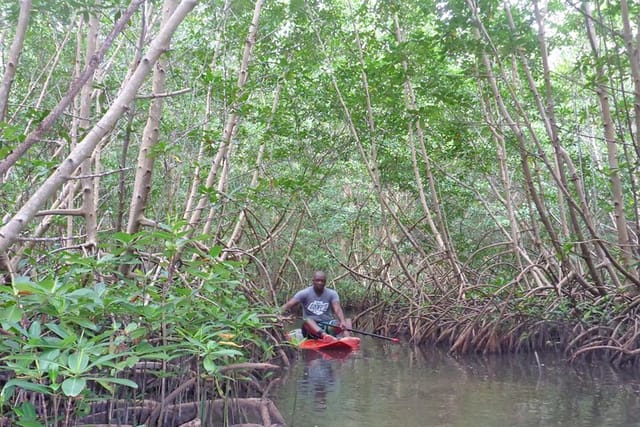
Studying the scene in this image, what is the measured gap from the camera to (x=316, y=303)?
8.49m

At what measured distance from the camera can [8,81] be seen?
234cm

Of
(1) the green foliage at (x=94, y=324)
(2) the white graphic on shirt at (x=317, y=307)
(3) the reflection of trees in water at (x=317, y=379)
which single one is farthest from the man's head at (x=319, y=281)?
(1) the green foliage at (x=94, y=324)

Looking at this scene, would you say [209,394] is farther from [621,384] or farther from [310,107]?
[310,107]

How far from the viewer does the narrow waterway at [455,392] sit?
4301 millimetres

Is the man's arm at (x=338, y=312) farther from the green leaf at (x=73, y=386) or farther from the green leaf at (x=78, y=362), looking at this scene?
the green leaf at (x=73, y=386)

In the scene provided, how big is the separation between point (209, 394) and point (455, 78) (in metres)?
4.29

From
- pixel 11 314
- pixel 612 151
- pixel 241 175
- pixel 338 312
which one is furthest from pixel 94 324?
pixel 338 312

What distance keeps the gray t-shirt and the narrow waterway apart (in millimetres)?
982

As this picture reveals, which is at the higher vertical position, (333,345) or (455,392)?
(333,345)

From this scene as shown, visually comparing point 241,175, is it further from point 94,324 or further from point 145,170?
point 94,324

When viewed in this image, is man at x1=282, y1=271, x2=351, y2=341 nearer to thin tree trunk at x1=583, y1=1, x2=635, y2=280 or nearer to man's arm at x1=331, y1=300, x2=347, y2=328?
man's arm at x1=331, y1=300, x2=347, y2=328

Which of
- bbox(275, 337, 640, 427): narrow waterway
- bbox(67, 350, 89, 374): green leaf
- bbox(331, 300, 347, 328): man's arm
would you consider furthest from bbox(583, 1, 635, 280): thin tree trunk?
bbox(67, 350, 89, 374): green leaf

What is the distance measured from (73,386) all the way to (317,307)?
6437 millimetres

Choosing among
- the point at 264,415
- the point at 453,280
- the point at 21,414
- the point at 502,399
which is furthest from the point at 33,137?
the point at 453,280
